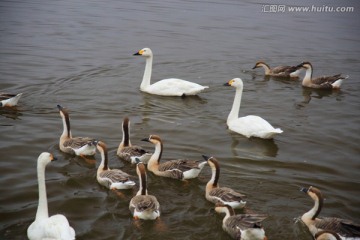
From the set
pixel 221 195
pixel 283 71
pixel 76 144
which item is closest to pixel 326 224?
pixel 221 195

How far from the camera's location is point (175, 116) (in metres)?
12.6

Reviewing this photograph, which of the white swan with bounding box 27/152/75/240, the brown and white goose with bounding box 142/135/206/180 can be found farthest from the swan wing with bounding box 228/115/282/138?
the white swan with bounding box 27/152/75/240

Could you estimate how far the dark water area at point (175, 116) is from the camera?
7934 millimetres

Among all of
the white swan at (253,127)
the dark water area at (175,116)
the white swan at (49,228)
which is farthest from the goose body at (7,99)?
the white swan at (49,228)

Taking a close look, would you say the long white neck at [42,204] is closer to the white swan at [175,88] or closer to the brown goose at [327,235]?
the brown goose at [327,235]

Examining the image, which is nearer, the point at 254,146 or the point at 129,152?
the point at 129,152

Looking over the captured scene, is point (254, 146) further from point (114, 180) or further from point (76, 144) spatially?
point (76, 144)

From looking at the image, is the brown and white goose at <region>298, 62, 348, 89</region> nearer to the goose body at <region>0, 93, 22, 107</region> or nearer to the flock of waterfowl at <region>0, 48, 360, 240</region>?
the flock of waterfowl at <region>0, 48, 360, 240</region>

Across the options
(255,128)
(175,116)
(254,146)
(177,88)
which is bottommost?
(254,146)

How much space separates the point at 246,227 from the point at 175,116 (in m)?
5.99

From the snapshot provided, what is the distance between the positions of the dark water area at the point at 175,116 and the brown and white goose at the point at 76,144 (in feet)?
0.65

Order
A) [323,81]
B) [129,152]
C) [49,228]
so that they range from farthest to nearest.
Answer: [323,81] < [129,152] < [49,228]

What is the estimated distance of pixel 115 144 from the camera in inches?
416

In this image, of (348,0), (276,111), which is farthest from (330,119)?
(348,0)
